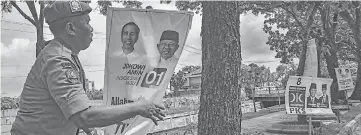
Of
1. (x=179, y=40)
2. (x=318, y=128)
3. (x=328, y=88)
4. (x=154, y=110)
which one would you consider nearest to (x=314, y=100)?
(x=328, y=88)

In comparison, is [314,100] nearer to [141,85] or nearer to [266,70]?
[141,85]

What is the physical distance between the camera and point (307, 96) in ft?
28.4

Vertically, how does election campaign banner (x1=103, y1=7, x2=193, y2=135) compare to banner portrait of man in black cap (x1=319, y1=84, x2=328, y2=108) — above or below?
above

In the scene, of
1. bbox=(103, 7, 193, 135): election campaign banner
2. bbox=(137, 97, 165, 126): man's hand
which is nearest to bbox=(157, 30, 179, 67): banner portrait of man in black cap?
bbox=(103, 7, 193, 135): election campaign banner

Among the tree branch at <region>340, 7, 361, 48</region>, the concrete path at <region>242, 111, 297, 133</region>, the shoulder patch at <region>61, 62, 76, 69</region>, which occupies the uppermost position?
the tree branch at <region>340, 7, 361, 48</region>

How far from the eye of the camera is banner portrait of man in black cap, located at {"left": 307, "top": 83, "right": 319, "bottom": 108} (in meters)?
8.65

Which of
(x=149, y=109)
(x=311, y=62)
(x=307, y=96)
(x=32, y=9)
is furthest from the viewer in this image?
(x=32, y=9)

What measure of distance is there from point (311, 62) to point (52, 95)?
28.5ft

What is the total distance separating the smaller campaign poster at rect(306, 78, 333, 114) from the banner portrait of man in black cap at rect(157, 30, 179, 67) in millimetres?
5568

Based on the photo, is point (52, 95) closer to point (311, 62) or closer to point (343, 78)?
point (311, 62)

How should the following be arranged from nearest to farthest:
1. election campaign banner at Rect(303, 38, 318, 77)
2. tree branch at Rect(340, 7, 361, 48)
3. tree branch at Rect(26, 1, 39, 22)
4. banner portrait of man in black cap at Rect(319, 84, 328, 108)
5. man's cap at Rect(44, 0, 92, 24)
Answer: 1. man's cap at Rect(44, 0, 92, 24)
2. banner portrait of man in black cap at Rect(319, 84, 328, 108)
3. election campaign banner at Rect(303, 38, 318, 77)
4. tree branch at Rect(26, 1, 39, 22)
5. tree branch at Rect(340, 7, 361, 48)

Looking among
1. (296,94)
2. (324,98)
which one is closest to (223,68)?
(296,94)

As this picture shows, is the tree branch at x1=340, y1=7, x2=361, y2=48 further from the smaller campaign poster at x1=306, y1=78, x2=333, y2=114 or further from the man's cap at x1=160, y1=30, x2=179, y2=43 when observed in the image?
the man's cap at x1=160, y1=30, x2=179, y2=43

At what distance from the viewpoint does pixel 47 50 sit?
6.04 feet
